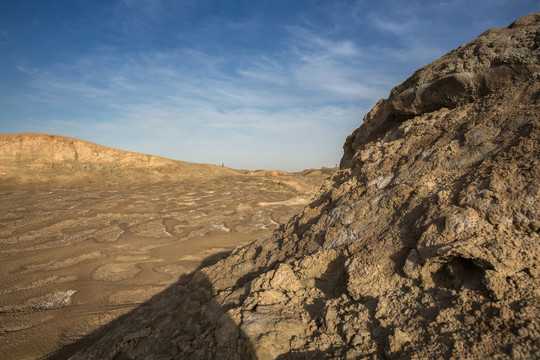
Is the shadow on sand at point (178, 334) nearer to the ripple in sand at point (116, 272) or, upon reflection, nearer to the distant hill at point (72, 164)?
the ripple in sand at point (116, 272)

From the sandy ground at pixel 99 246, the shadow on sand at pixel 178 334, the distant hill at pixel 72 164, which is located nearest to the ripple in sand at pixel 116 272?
the sandy ground at pixel 99 246

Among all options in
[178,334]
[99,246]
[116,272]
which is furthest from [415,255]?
[99,246]

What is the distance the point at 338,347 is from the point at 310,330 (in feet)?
0.85

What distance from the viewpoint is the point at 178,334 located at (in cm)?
276

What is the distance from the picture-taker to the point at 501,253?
62.7 inches

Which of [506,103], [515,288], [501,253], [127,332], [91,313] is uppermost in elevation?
[506,103]

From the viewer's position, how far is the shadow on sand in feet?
7.16

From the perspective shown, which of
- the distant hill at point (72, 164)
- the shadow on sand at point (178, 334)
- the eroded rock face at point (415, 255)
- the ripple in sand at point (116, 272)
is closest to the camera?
the eroded rock face at point (415, 255)

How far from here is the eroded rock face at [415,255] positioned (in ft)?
5.06

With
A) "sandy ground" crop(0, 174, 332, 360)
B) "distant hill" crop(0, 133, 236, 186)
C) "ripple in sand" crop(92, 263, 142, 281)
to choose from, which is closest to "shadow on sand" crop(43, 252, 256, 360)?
"sandy ground" crop(0, 174, 332, 360)

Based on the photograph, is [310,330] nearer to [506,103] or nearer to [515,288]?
[515,288]

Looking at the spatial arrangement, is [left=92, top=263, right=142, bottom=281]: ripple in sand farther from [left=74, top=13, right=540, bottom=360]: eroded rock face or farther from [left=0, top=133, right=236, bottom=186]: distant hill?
[left=0, top=133, right=236, bottom=186]: distant hill

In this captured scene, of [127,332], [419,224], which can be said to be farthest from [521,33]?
[127,332]

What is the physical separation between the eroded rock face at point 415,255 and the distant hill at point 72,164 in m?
18.5
